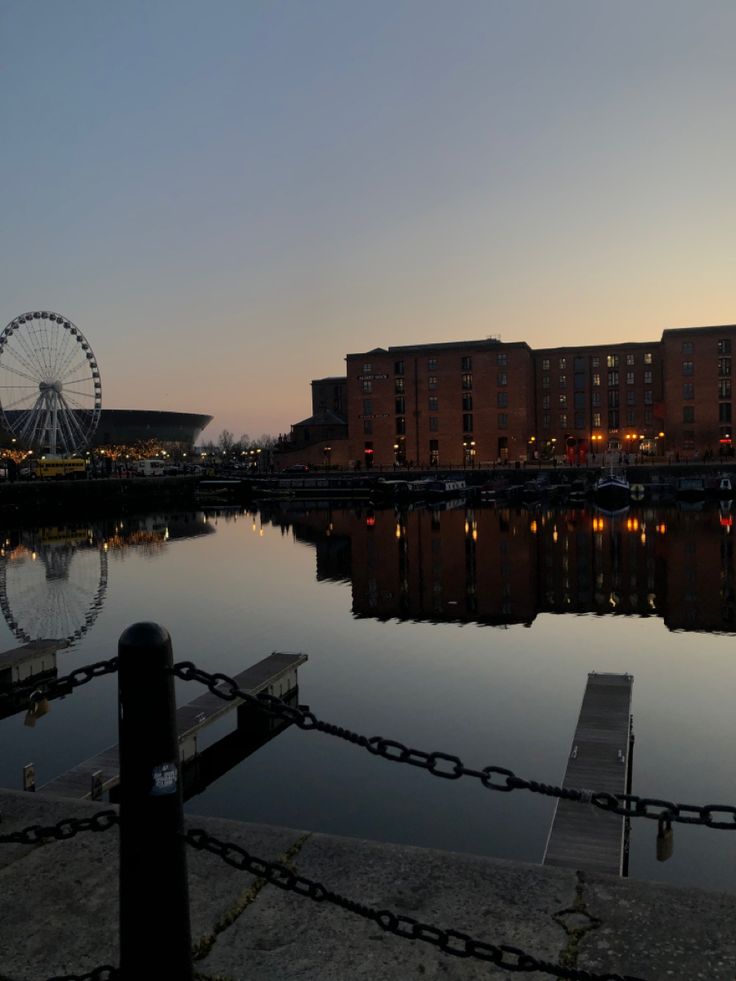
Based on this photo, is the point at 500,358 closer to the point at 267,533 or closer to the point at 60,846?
the point at 267,533

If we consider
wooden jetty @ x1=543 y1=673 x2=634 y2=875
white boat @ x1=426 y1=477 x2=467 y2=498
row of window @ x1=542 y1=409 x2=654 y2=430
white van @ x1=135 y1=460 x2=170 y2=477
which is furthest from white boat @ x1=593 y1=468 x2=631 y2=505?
white van @ x1=135 y1=460 x2=170 y2=477

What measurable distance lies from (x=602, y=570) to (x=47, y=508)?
67.5m

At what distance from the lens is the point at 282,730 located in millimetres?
18734

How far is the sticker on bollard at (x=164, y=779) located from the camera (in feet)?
10.8

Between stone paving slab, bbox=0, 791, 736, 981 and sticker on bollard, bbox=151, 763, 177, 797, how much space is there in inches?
42.5

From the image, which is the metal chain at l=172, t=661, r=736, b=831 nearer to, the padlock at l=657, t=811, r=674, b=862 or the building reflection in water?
the padlock at l=657, t=811, r=674, b=862

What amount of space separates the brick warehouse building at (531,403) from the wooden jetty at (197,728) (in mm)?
92672

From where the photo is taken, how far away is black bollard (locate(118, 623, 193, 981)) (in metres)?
3.27

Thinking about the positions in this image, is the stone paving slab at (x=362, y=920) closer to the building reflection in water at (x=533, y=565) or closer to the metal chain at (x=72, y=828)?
the metal chain at (x=72, y=828)

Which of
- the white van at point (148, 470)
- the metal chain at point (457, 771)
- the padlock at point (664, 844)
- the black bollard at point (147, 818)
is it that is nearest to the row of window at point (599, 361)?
the white van at point (148, 470)

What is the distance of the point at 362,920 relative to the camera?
4078mm

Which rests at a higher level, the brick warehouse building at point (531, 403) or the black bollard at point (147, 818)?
the brick warehouse building at point (531, 403)

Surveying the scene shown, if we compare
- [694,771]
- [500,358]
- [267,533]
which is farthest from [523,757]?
[500,358]

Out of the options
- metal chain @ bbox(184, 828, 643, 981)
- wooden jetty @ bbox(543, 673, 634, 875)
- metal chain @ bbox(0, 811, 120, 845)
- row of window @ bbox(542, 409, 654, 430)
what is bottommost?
wooden jetty @ bbox(543, 673, 634, 875)
